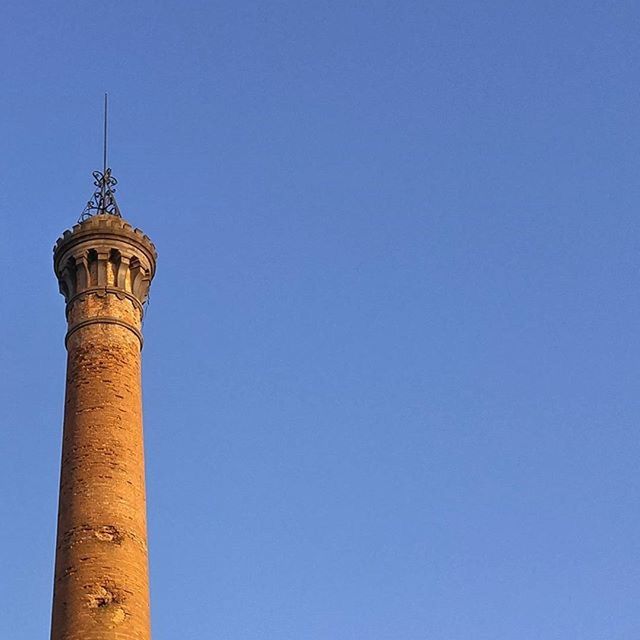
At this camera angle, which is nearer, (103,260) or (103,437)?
(103,437)

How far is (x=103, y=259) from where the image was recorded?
74.0 ft

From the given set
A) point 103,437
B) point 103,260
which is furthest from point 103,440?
point 103,260

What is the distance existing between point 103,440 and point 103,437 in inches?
2.2

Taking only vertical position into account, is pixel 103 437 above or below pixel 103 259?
below

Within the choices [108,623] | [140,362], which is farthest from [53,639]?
[140,362]

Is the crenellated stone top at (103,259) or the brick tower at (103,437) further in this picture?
the crenellated stone top at (103,259)

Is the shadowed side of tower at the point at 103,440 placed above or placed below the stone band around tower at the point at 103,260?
below

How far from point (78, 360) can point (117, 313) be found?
116 cm

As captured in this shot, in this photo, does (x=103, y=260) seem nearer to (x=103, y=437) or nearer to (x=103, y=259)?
(x=103, y=259)

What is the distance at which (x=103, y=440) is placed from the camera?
20.4m

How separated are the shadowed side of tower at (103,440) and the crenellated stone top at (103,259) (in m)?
0.02

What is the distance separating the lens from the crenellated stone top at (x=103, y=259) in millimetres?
22516

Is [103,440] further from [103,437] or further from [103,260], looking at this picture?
[103,260]

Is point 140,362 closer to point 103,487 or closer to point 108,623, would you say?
point 103,487
